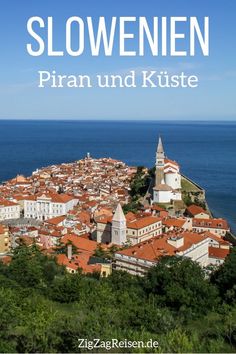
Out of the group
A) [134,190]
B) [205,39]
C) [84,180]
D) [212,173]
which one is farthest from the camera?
[212,173]

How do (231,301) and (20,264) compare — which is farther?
(20,264)

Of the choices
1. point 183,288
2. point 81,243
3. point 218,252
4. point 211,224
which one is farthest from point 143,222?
point 183,288

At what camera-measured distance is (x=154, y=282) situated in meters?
14.4

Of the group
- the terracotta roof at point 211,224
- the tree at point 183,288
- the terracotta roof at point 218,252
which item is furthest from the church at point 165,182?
the tree at point 183,288

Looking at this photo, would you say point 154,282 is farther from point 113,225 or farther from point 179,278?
point 113,225

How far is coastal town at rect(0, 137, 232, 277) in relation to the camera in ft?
66.4

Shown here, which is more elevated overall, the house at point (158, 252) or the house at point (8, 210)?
the house at point (8, 210)

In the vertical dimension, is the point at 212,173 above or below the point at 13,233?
above

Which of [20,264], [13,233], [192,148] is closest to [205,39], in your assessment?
[20,264]

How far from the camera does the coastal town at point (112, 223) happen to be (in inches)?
797

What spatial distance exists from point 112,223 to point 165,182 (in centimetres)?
1136

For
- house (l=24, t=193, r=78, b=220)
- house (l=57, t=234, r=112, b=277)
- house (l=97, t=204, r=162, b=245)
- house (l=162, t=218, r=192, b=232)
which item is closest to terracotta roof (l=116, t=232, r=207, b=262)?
house (l=57, t=234, r=112, b=277)

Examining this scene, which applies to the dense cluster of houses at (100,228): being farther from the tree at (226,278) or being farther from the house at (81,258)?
the tree at (226,278)

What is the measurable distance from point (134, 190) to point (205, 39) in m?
27.3
